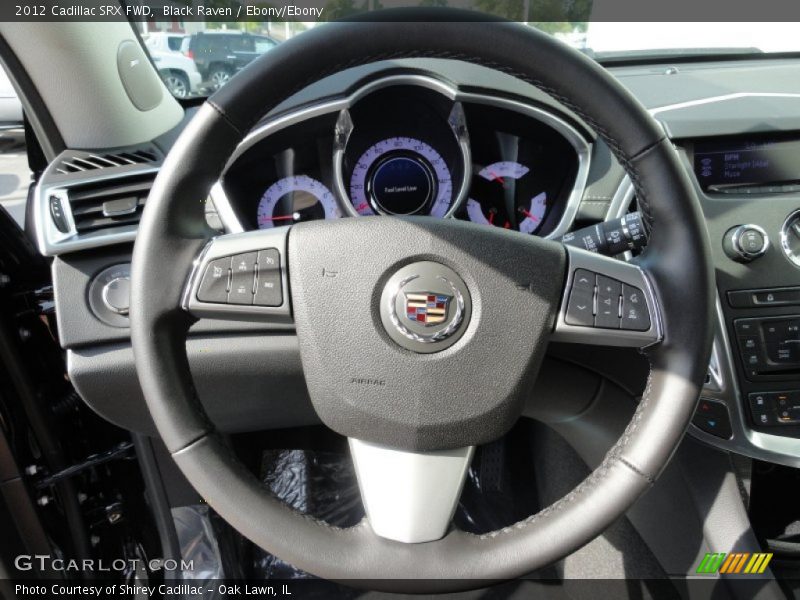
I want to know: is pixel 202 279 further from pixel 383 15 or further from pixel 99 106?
pixel 99 106

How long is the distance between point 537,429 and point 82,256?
1227 millimetres

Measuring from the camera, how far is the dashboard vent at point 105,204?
122 cm

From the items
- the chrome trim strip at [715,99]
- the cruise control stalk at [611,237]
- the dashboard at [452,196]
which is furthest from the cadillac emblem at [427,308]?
the chrome trim strip at [715,99]

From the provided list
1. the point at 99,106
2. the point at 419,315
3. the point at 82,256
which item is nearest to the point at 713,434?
the point at 419,315

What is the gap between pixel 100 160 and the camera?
4.27 feet

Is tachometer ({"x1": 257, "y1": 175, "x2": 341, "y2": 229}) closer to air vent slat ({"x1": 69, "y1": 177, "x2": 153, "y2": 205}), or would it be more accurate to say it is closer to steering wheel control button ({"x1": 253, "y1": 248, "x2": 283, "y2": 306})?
air vent slat ({"x1": 69, "y1": 177, "x2": 153, "y2": 205})

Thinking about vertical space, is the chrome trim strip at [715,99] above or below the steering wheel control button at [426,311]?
above

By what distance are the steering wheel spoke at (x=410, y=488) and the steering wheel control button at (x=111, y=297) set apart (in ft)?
1.81

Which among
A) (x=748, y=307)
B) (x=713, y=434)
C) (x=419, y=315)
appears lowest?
(x=713, y=434)

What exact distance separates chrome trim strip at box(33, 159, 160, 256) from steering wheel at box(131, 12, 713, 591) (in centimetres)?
39

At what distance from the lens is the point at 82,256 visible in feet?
3.95

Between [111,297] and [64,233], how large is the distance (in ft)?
0.47
